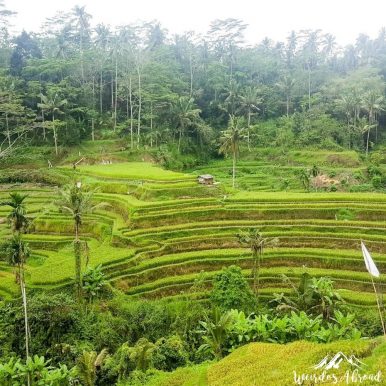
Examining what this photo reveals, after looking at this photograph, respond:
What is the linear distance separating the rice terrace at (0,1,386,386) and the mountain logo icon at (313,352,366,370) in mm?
35

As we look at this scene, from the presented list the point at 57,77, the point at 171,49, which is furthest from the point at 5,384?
the point at 171,49

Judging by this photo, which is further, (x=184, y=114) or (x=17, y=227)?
(x=184, y=114)

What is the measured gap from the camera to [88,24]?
182ft

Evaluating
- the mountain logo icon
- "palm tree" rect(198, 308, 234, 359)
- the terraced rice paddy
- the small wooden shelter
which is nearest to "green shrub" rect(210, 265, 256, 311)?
the terraced rice paddy

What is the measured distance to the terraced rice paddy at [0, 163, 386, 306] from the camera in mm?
21375

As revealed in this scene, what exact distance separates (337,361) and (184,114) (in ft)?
133

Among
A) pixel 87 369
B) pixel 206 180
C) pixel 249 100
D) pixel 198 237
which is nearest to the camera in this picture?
pixel 87 369

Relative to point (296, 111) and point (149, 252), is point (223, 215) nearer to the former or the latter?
point (149, 252)

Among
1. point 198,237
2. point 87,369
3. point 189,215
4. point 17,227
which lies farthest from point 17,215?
point 189,215

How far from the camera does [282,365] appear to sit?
319 inches

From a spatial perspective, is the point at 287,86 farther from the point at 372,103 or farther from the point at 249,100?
the point at 372,103

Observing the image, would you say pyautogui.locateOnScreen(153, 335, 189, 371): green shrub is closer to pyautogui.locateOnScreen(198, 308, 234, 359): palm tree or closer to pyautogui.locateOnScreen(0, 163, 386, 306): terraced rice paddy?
pyautogui.locateOnScreen(198, 308, 234, 359): palm tree

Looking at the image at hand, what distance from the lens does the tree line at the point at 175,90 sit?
45.4 meters

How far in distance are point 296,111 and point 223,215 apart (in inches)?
1237
